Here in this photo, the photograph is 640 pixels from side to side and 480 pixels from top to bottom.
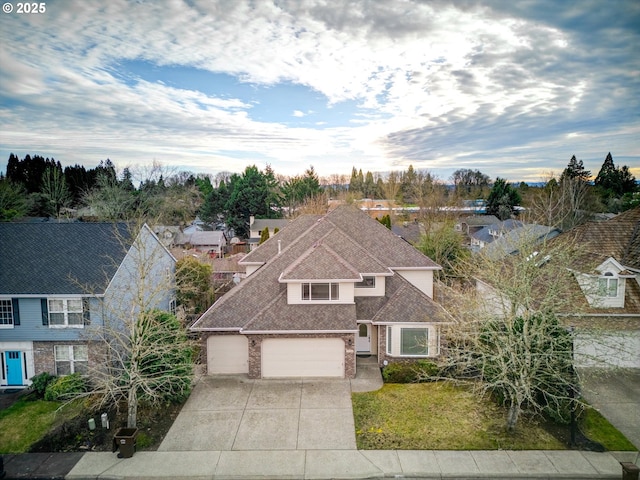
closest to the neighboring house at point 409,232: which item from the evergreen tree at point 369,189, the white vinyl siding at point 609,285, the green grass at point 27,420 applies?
→ the white vinyl siding at point 609,285

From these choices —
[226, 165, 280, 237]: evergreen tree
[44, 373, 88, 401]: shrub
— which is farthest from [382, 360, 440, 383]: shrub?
[226, 165, 280, 237]: evergreen tree

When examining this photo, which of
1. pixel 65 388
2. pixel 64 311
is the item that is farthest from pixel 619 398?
pixel 64 311

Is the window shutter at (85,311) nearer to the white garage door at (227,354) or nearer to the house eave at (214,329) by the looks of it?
the house eave at (214,329)

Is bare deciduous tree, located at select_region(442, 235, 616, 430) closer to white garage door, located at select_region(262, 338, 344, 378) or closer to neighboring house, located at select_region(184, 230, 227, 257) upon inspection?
white garage door, located at select_region(262, 338, 344, 378)

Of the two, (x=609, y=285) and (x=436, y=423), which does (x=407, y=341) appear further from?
(x=609, y=285)

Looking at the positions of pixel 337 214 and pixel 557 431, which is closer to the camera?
pixel 557 431

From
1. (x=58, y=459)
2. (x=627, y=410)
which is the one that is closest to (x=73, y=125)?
(x=58, y=459)

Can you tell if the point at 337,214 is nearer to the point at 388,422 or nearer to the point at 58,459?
the point at 388,422
